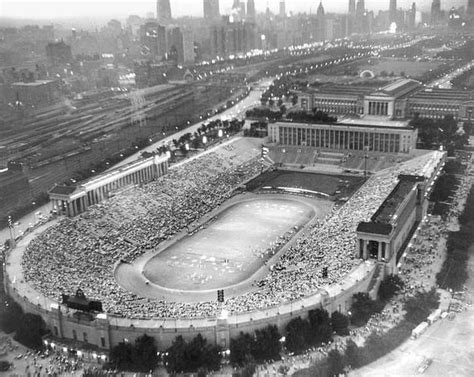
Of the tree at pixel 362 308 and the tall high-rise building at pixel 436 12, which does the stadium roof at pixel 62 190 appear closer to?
the tree at pixel 362 308

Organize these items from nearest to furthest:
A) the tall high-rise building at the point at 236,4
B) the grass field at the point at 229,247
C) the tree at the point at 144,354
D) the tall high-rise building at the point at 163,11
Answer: the tree at the point at 144,354, the grass field at the point at 229,247, the tall high-rise building at the point at 163,11, the tall high-rise building at the point at 236,4

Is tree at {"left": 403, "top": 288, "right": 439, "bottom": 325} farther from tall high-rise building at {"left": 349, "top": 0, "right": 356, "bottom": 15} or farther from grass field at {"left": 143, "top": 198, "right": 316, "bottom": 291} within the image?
tall high-rise building at {"left": 349, "top": 0, "right": 356, "bottom": 15}

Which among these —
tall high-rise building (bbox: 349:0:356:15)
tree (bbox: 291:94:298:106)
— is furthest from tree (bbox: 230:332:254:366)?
tall high-rise building (bbox: 349:0:356:15)

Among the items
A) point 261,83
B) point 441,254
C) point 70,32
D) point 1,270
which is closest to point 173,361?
point 1,270

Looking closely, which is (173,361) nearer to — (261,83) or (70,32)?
(70,32)

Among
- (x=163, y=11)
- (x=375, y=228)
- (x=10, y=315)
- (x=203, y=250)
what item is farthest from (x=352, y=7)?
(x=10, y=315)

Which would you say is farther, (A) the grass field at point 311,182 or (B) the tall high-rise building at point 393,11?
(B) the tall high-rise building at point 393,11

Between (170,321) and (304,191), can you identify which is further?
(304,191)

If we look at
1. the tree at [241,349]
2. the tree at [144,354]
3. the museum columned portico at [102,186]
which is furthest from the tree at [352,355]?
the museum columned portico at [102,186]
